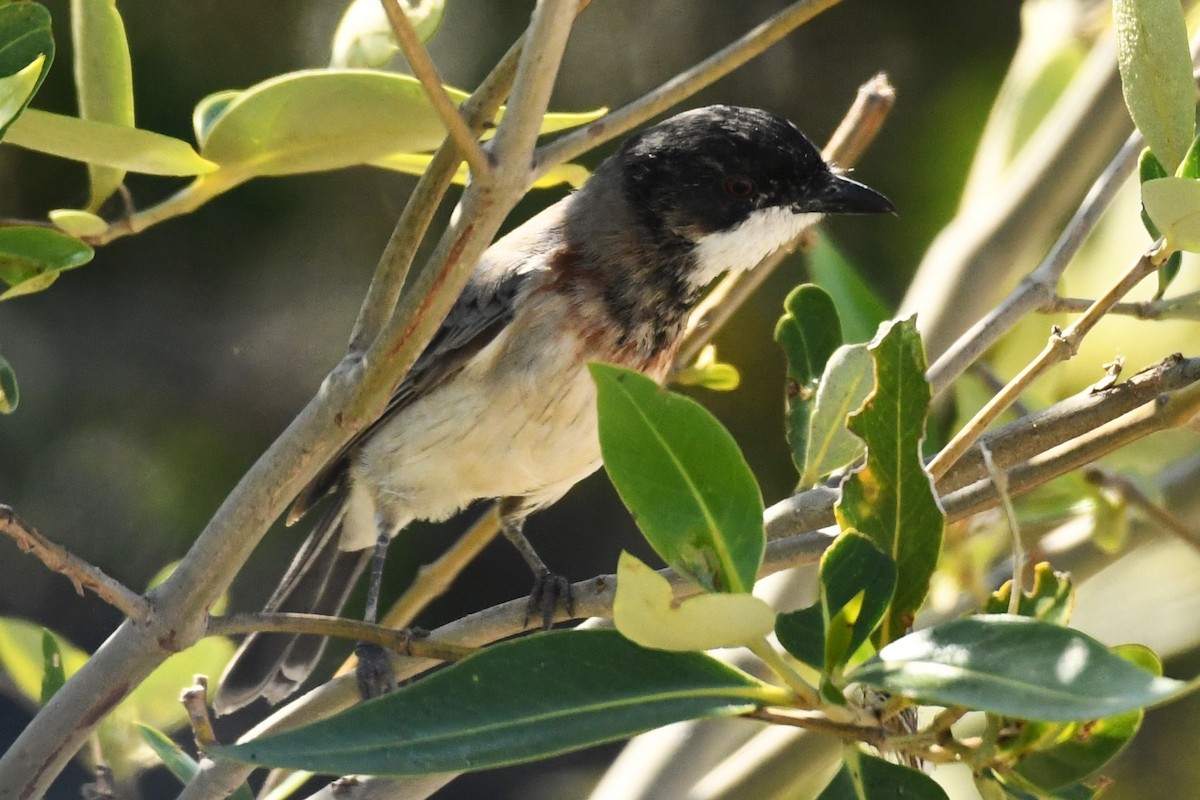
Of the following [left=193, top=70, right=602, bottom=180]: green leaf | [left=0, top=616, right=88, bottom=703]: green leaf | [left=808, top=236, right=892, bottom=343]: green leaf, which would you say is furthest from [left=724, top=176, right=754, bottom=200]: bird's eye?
[left=0, top=616, right=88, bottom=703]: green leaf

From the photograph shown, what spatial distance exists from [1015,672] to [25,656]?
6.29 ft

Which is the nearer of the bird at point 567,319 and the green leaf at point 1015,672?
the green leaf at point 1015,672

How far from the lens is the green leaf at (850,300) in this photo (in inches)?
94.7

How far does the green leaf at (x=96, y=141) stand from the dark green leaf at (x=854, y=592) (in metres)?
0.92

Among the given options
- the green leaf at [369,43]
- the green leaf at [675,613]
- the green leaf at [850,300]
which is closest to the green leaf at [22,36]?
the green leaf at [369,43]

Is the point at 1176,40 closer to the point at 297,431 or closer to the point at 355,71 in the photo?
the point at 355,71

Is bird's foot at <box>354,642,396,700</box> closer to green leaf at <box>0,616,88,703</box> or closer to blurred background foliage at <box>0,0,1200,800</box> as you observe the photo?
green leaf at <box>0,616,88,703</box>

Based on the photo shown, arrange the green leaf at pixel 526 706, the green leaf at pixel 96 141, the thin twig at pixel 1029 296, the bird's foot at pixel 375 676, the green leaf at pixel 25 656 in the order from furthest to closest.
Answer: the green leaf at pixel 25 656
the bird's foot at pixel 375 676
the thin twig at pixel 1029 296
the green leaf at pixel 96 141
the green leaf at pixel 526 706

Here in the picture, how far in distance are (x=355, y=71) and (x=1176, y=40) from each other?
2.98 feet

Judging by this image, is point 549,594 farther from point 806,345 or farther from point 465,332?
point 806,345

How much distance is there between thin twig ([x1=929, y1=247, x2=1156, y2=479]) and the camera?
144 cm

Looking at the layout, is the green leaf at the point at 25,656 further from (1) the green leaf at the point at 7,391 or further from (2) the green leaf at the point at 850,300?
(2) the green leaf at the point at 850,300

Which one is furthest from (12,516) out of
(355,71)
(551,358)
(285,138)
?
(551,358)

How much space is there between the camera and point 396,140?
1665mm
